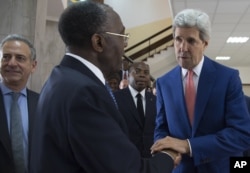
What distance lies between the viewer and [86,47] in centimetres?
110

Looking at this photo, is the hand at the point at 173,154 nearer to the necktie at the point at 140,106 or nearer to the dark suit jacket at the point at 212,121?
the dark suit jacket at the point at 212,121

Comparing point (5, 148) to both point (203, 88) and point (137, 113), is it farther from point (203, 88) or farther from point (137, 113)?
point (137, 113)

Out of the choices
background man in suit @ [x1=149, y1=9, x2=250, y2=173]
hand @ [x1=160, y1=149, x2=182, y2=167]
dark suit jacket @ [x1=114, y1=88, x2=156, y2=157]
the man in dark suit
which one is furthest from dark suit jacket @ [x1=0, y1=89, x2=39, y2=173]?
dark suit jacket @ [x1=114, y1=88, x2=156, y2=157]

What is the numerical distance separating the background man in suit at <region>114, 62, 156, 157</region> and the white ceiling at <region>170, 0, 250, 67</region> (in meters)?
3.36

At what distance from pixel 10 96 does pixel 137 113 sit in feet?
4.16

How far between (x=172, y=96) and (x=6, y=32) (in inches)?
98.7

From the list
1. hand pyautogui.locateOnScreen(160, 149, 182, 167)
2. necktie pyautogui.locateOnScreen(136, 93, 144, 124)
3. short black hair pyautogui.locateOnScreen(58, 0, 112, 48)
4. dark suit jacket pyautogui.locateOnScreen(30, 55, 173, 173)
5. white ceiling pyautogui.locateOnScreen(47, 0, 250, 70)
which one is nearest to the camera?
dark suit jacket pyautogui.locateOnScreen(30, 55, 173, 173)

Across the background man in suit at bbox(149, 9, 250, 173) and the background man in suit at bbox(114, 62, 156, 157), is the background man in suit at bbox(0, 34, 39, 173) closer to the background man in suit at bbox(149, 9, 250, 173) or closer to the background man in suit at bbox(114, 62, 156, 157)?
the background man in suit at bbox(149, 9, 250, 173)

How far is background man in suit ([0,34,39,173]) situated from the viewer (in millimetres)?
1708

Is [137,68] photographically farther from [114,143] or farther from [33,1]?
[114,143]

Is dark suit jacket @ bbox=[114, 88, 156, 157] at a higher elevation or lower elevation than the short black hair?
lower

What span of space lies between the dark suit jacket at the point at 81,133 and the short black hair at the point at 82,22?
14cm

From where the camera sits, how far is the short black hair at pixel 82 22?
1079 millimetres

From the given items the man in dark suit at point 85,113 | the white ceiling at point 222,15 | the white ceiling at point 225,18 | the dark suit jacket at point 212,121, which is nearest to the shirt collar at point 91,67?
the man in dark suit at point 85,113
